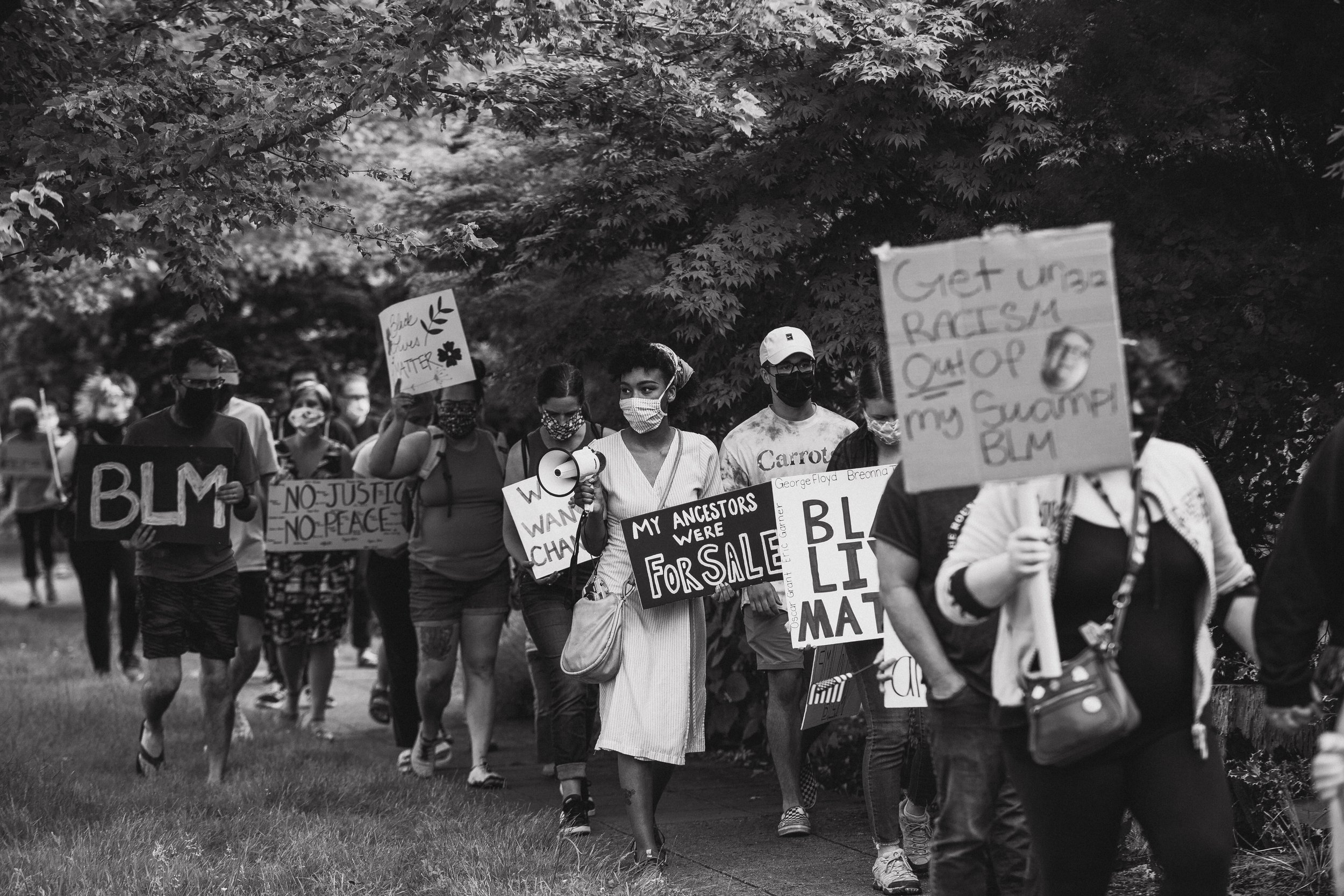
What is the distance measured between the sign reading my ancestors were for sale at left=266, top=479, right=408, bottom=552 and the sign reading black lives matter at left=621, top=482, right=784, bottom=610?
104 inches

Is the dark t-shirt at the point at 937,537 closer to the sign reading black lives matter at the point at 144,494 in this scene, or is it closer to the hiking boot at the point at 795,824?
the hiking boot at the point at 795,824

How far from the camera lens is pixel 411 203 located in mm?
8930

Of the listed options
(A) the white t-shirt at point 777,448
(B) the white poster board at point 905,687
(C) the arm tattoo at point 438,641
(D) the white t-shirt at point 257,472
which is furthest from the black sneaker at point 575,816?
(D) the white t-shirt at point 257,472

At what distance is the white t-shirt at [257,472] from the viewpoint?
8211 millimetres

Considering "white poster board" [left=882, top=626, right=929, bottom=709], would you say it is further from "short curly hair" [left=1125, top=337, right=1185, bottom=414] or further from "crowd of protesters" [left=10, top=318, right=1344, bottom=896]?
"short curly hair" [left=1125, top=337, right=1185, bottom=414]

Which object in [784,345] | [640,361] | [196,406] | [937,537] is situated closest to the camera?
[937,537]

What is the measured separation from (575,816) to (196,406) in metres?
2.81

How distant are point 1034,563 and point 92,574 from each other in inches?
368

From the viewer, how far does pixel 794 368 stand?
20.9 feet

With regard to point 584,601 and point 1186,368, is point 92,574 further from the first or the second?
point 1186,368

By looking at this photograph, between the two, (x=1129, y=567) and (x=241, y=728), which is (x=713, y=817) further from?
(x=1129, y=567)

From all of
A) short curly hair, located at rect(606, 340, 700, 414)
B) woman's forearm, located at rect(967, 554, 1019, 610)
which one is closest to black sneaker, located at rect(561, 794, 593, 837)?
short curly hair, located at rect(606, 340, 700, 414)

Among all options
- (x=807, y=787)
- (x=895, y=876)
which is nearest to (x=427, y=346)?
(x=807, y=787)

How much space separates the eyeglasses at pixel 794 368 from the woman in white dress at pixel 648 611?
37cm
